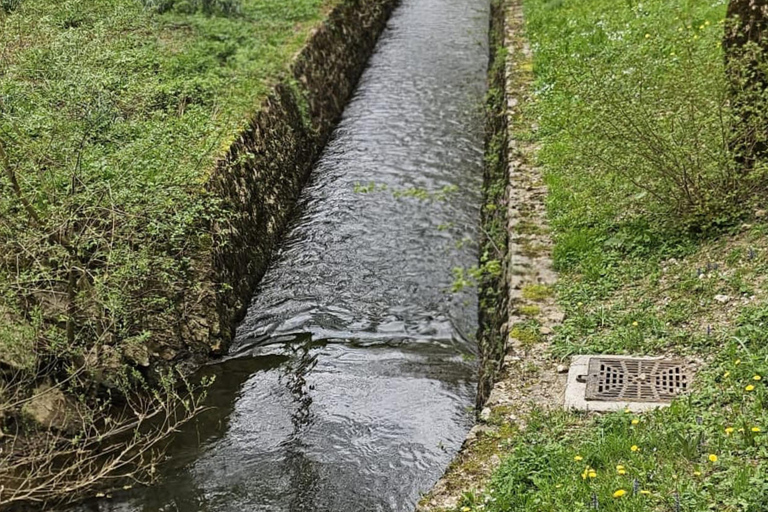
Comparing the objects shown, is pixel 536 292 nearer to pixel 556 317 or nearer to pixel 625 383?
pixel 556 317

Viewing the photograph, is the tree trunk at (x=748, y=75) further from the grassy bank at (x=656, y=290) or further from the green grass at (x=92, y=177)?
the green grass at (x=92, y=177)

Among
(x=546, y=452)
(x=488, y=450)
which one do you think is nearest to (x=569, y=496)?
(x=546, y=452)

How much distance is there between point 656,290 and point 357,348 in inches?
118

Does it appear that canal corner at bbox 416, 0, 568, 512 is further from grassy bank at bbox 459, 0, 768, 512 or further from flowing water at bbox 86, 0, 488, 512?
flowing water at bbox 86, 0, 488, 512

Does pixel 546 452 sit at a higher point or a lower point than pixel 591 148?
lower

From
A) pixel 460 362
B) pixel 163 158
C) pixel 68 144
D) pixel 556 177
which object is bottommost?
pixel 460 362

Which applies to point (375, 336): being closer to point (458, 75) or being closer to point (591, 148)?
point (591, 148)

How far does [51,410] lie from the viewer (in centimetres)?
669

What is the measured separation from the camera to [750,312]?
564cm

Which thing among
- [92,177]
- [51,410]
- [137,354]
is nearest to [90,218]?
[92,177]

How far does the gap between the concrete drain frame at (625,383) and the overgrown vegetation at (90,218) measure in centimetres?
298

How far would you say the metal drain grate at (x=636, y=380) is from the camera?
17.5 ft

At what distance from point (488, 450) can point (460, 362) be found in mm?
2666

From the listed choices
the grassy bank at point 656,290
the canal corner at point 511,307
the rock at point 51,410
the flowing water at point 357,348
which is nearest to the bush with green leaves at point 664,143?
the grassy bank at point 656,290
